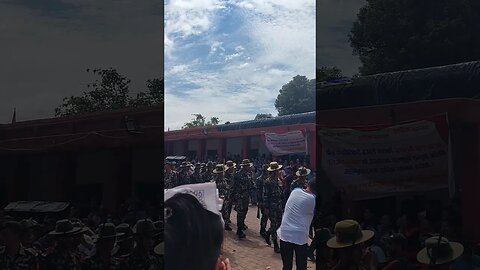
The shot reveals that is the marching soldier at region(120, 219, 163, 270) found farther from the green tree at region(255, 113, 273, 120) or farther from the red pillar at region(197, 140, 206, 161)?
the green tree at region(255, 113, 273, 120)

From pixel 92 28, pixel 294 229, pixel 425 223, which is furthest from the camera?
pixel 92 28

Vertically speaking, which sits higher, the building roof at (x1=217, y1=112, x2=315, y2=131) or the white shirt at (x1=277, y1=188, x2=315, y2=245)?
the building roof at (x1=217, y1=112, x2=315, y2=131)

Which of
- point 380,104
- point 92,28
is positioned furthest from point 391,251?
point 92,28

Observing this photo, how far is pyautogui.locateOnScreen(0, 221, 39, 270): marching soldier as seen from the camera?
1.88m

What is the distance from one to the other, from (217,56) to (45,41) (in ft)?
2.02

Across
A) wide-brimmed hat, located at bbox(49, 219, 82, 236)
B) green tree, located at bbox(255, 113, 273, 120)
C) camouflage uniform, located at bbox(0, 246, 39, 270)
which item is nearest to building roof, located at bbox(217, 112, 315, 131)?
green tree, located at bbox(255, 113, 273, 120)

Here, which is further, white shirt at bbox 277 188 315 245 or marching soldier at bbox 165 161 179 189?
marching soldier at bbox 165 161 179 189

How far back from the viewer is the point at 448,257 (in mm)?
1467

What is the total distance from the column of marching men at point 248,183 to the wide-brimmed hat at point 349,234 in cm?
21

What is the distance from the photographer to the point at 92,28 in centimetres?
183

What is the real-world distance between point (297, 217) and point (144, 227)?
21.0 inches

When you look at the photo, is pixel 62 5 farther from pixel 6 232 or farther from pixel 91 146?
pixel 6 232

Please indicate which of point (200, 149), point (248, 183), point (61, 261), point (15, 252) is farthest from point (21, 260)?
point (248, 183)

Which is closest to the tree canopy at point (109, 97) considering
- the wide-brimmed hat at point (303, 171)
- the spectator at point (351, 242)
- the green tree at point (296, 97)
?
the green tree at point (296, 97)
